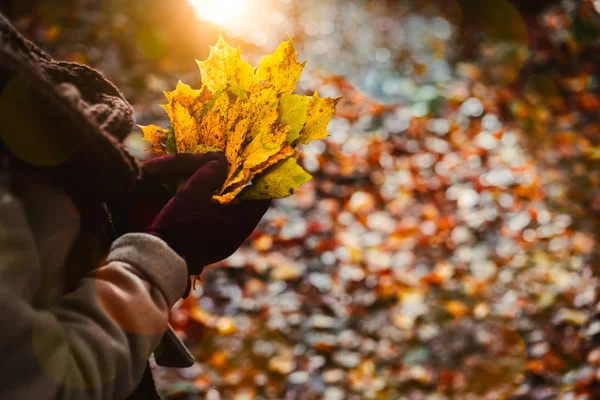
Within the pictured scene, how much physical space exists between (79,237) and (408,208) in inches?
127

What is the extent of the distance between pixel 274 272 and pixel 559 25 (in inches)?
166

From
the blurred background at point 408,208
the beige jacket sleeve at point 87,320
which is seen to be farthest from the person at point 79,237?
the blurred background at point 408,208

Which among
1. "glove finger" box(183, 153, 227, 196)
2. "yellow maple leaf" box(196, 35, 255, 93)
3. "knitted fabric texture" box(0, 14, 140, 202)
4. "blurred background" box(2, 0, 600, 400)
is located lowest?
"blurred background" box(2, 0, 600, 400)

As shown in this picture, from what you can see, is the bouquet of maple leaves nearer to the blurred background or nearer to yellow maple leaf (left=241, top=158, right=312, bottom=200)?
yellow maple leaf (left=241, top=158, right=312, bottom=200)

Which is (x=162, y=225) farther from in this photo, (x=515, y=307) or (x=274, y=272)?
(x=515, y=307)

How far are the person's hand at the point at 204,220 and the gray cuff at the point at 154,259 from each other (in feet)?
0.12

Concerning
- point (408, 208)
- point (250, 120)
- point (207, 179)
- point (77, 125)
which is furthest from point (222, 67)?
point (408, 208)

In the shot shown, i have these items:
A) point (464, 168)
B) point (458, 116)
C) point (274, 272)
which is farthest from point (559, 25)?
point (274, 272)

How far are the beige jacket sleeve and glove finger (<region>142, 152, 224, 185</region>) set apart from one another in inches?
5.7

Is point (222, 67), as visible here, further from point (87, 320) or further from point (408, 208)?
point (408, 208)

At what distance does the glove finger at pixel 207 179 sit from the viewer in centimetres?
92

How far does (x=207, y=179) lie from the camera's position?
3.04ft

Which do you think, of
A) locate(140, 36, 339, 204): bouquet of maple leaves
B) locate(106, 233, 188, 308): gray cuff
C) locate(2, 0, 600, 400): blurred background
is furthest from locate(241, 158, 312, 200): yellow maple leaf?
locate(2, 0, 600, 400): blurred background

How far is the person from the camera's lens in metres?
0.67
